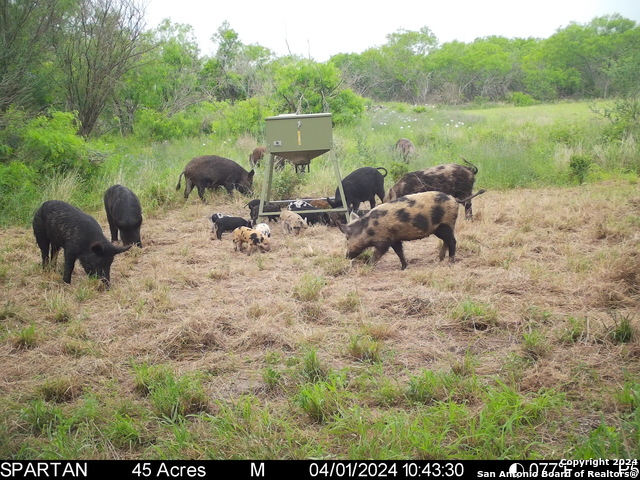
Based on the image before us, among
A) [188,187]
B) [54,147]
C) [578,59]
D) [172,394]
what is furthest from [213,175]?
[578,59]

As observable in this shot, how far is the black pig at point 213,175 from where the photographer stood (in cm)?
1152

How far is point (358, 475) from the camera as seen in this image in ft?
8.64

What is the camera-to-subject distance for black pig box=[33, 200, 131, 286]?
6359 mm

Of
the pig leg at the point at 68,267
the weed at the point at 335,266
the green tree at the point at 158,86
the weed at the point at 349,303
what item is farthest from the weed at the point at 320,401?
the green tree at the point at 158,86

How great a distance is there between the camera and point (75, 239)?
6.44 m

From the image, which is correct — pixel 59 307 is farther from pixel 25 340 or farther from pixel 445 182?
pixel 445 182

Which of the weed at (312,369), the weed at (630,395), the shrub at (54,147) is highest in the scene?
the shrub at (54,147)

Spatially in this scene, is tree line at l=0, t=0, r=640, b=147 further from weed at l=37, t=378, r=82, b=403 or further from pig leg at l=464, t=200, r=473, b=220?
weed at l=37, t=378, r=82, b=403

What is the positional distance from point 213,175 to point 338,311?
717cm

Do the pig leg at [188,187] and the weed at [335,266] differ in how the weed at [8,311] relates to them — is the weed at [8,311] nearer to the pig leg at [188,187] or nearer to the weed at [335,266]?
the weed at [335,266]

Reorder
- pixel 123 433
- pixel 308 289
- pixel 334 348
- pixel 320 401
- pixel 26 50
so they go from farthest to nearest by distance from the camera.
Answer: pixel 26 50
pixel 308 289
pixel 334 348
pixel 320 401
pixel 123 433

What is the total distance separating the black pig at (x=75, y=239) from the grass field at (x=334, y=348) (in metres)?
0.25

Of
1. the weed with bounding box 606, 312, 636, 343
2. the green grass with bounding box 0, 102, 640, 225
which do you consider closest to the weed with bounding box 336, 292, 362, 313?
the weed with bounding box 606, 312, 636, 343

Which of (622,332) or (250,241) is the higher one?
(250,241)
